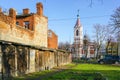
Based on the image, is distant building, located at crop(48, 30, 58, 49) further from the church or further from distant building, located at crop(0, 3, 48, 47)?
the church

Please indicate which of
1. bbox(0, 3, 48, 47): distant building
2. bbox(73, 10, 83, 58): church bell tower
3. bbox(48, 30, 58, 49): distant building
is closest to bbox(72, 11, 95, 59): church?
bbox(73, 10, 83, 58): church bell tower

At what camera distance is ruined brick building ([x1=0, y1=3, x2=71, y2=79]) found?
946 inches

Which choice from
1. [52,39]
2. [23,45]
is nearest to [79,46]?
[52,39]

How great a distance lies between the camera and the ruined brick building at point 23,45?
946 inches

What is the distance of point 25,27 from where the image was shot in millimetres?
48406

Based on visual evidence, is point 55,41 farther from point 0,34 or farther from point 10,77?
point 10,77

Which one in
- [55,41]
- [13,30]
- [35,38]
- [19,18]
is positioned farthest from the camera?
[55,41]

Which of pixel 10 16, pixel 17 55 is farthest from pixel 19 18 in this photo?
pixel 17 55

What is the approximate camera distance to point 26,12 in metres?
53.9

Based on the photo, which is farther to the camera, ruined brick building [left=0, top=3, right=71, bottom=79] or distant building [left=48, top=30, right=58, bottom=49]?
distant building [left=48, top=30, right=58, bottom=49]

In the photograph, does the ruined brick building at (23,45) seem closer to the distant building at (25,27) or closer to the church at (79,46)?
the distant building at (25,27)

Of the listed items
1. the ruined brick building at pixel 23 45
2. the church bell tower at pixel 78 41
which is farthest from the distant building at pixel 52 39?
the church bell tower at pixel 78 41

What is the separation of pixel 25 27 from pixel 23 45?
21.0 meters

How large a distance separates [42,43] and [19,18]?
641 cm
